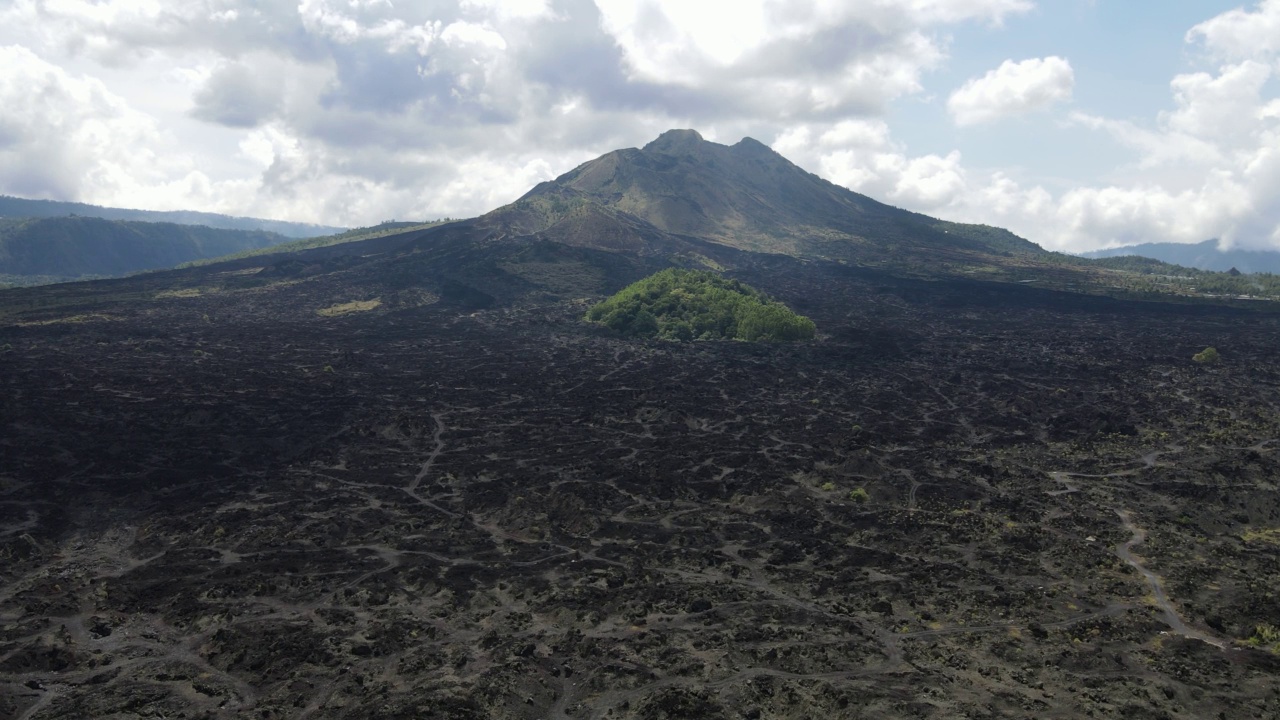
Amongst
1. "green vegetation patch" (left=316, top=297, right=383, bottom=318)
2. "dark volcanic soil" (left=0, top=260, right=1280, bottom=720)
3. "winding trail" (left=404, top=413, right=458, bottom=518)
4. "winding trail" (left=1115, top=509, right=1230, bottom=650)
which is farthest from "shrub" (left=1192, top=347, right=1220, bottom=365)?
"green vegetation patch" (left=316, top=297, right=383, bottom=318)

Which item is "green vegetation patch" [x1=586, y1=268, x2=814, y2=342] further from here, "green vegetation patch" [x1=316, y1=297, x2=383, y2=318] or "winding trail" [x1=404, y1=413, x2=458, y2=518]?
"winding trail" [x1=404, y1=413, x2=458, y2=518]

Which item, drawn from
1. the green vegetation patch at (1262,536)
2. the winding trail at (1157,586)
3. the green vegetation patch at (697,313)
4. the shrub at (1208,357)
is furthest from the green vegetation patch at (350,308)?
the shrub at (1208,357)

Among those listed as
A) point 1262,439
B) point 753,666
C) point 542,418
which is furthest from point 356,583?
point 1262,439

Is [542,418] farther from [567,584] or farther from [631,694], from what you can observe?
[631,694]

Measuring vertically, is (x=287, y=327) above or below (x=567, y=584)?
above

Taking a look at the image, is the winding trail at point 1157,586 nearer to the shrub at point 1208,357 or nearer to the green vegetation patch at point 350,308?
the shrub at point 1208,357

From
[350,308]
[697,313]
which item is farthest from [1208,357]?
[350,308]
